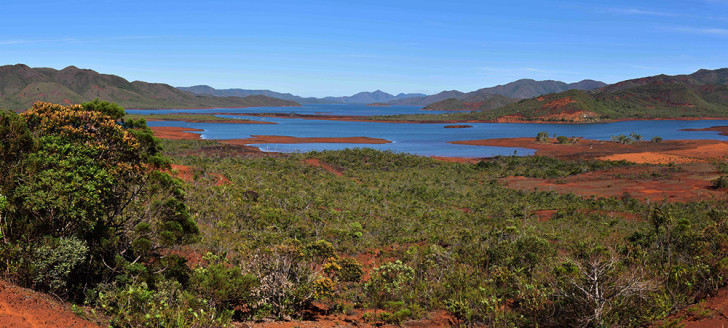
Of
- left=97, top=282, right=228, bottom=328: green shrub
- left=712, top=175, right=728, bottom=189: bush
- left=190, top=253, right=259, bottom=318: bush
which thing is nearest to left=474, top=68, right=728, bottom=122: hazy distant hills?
left=712, top=175, right=728, bottom=189: bush

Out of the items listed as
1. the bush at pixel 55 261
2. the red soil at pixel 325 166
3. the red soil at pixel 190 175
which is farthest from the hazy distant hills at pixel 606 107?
the bush at pixel 55 261

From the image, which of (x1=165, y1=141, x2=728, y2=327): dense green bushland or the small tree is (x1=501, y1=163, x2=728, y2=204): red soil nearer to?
(x1=165, y1=141, x2=728, y2=327): dense green bushland

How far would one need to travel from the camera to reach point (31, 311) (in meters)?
8.05

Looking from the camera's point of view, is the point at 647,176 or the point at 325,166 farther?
the point at 325,166

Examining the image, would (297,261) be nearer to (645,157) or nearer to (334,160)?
(334,160)

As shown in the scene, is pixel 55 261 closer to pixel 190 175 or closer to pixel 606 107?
pixel 190 175

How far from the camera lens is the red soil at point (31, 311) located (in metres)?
7.59

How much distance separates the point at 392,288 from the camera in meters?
12.6

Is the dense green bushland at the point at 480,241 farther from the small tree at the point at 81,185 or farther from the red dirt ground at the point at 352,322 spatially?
the small tree at the point at 81,185

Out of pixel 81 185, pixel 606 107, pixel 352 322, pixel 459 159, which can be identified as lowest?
pixel 459 159

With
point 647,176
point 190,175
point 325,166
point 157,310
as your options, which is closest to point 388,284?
point 157,310

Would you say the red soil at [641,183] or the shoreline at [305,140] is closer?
the red soil at [641,183]

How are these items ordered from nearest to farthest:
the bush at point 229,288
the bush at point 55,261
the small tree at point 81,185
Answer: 1. the bush at point 55,261
2. the small tree at point 81,185
3. the bush at point 229,288

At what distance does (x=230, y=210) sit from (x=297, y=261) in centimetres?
1191
